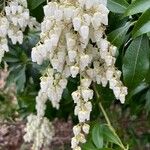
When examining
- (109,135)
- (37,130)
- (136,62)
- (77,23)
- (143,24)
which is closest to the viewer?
(77,23)

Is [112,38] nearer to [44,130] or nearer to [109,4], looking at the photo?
[109,4]

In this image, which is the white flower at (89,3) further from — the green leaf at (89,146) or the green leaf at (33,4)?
the green leaf at (89,146)

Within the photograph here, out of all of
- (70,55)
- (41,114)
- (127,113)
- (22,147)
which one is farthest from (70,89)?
(22,147)

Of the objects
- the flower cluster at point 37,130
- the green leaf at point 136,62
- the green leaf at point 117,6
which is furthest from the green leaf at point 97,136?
the flower cluster at point 37,130

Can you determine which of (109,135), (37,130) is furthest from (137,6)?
(37,130)

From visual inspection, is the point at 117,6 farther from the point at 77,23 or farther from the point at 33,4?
the point at 77,23

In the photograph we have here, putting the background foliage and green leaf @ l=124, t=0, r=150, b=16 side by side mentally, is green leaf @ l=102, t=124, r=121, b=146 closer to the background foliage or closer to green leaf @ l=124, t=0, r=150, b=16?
the background foliage

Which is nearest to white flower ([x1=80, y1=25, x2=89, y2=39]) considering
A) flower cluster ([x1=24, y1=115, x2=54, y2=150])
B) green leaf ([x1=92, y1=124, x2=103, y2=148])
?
green leaf ([x1=92, y1=124, x2=103, y2=148])
